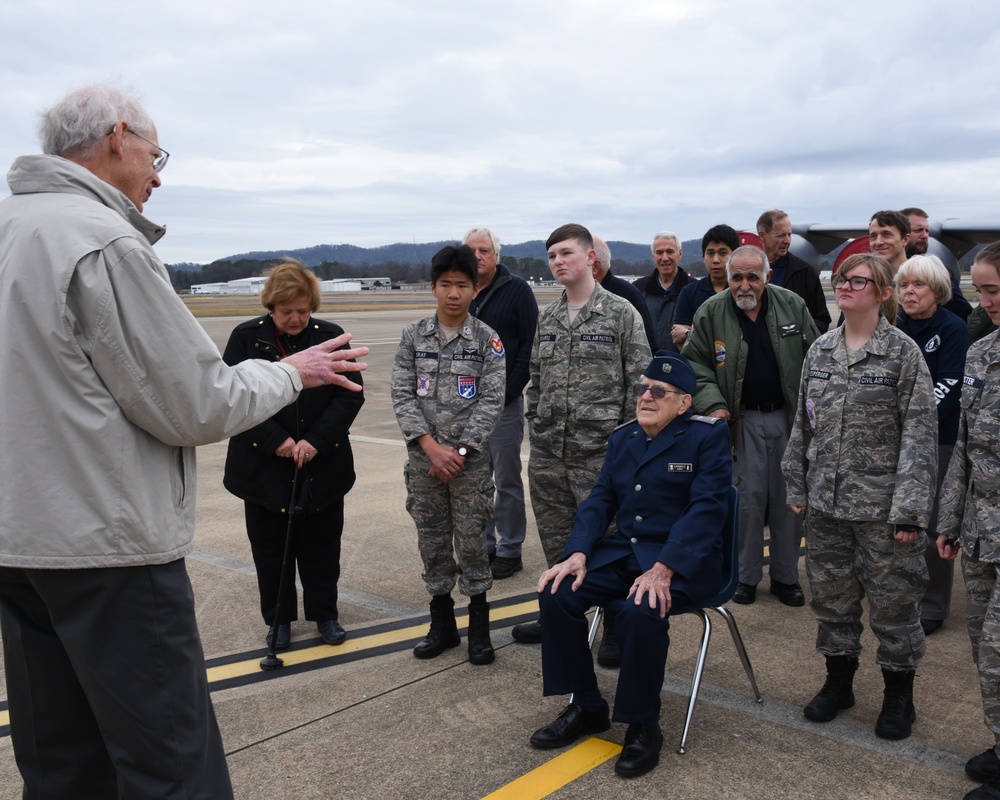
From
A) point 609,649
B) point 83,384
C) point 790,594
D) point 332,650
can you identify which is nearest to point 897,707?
point 609,649

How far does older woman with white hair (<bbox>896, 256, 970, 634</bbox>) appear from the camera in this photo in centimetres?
446

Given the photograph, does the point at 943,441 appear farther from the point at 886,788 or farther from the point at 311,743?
the point at 311,743

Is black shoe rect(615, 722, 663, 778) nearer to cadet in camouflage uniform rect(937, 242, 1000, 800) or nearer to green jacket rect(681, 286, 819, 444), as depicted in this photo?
cadet in camouflage uniform rect(937, 242, 1000, 800)

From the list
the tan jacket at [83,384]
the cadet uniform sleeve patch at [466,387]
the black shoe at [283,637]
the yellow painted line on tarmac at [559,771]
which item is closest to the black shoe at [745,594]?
the yellow painted line on tarmac at [559,771]

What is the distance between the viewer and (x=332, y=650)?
4480mm

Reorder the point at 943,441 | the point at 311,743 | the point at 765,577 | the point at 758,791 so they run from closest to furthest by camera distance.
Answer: the point at 758,791
the point at 311,743
the point at 943,441
the point at 765,577

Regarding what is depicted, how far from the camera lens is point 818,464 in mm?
3762

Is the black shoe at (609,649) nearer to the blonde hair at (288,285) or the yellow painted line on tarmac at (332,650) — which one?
the yellow painted line on tarmac at (332,650)

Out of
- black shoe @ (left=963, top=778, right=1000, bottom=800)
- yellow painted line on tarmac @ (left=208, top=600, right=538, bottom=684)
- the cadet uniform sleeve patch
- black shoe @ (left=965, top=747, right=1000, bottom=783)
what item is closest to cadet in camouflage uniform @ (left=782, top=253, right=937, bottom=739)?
black shoe @ (left=965, top=747, right=1000, bottom=783)

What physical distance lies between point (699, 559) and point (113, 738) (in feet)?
7.16

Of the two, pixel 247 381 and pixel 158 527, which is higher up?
pixel 247 381

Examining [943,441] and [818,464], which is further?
[943,441]

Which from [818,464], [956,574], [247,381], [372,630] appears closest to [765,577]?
[956,574]

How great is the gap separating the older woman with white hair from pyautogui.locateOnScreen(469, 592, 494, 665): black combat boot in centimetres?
217
